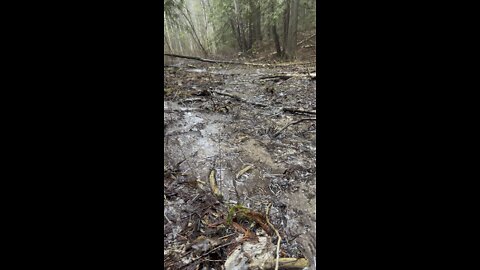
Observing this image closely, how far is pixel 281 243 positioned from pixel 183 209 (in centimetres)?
108

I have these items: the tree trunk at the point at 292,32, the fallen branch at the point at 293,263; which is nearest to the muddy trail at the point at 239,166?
the fallen branch at the point at 293,263

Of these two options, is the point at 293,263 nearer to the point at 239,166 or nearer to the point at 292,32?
the point at 239,166

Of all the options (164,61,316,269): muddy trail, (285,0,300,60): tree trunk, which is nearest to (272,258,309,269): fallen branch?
(164,61,316,269): muddy trail

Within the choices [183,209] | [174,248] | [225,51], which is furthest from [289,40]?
[174,248]

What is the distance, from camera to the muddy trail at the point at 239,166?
2522 mm

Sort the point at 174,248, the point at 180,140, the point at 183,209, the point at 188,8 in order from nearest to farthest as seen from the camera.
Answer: the point at 174,248
the point at 183,209
the point at 180,140
the point at 188,8

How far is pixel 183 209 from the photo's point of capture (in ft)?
9.20

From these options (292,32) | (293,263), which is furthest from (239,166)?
(292,32)

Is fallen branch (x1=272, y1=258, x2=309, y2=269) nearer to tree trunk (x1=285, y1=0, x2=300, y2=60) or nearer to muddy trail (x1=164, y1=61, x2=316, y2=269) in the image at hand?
muddy trail (x1=164, y1=61, x2=316, y2=269)

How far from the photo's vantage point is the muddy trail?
252cm

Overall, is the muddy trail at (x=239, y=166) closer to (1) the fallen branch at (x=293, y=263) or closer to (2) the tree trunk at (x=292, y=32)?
(1) the fallen branch at (x=293, y=263)

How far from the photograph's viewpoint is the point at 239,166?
344cm

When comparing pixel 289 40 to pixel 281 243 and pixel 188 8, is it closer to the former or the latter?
pixel 188 8

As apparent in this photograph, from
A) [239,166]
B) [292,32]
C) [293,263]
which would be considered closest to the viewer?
[293,263]
